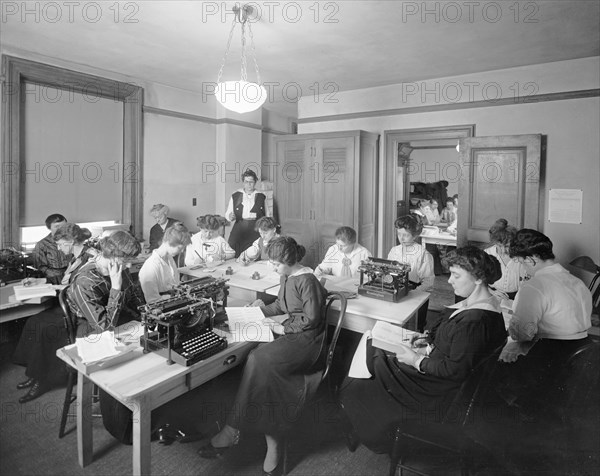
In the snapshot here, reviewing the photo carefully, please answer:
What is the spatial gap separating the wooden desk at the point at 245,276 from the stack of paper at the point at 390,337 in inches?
45.4

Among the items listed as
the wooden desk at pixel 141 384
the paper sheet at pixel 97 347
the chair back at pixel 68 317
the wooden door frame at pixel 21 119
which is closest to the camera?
the wooden desk at pixel 141 384

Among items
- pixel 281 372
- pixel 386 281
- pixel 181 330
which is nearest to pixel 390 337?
pixel 281 372

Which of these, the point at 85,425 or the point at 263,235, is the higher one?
the point at 263,235

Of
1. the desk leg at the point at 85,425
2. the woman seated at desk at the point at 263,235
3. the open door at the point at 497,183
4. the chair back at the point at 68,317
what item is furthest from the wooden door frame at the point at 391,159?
the desk leg at the point at 85,425

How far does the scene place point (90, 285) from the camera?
8.54 ft

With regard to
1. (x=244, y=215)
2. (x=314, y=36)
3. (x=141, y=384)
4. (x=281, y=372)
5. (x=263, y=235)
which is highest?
(x=314, y=36)

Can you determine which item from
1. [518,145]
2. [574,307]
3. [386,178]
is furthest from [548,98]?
[574,307]

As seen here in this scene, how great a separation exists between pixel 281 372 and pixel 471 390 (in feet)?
3.22

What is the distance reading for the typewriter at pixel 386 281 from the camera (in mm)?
3072

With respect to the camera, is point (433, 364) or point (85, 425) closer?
point (433, 364)

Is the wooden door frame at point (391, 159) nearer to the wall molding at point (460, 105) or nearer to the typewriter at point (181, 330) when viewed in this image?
the wall molding at point (460, 105)

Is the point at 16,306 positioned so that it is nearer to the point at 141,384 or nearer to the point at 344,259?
the point at 141,384

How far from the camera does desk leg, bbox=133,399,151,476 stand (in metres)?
1.87

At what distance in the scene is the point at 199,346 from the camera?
7.09 feet
